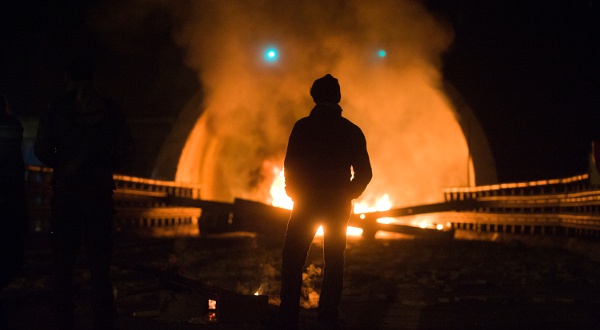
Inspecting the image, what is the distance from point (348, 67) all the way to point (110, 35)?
702 cm

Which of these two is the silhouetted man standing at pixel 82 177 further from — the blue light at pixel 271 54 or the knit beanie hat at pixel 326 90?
the blue light at pixel 271 54

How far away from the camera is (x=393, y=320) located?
6.16 m

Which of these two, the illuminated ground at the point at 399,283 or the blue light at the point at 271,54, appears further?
the blue light at the point at 271,54

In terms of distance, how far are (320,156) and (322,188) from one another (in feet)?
0.83

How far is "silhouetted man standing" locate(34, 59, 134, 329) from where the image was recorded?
4.96 m

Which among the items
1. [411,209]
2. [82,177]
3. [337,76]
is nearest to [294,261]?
[82,177]

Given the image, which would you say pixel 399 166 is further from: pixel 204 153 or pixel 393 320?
pixel 393 320

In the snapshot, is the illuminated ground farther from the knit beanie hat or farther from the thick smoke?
the thick smoke

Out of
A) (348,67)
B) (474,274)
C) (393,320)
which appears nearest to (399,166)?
(348,67)

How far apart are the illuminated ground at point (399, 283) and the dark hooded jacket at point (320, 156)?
115cm

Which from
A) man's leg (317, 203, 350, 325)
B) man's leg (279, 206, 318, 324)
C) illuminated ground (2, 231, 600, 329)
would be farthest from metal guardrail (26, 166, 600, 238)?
man's leg (279, 206, 318, 324)

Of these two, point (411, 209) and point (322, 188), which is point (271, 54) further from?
point (322, 188)

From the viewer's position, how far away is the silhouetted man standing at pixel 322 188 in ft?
17.9

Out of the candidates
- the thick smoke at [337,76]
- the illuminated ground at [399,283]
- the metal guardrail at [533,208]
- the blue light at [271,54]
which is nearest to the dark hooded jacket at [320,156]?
the illuminated ground at [399,283]
